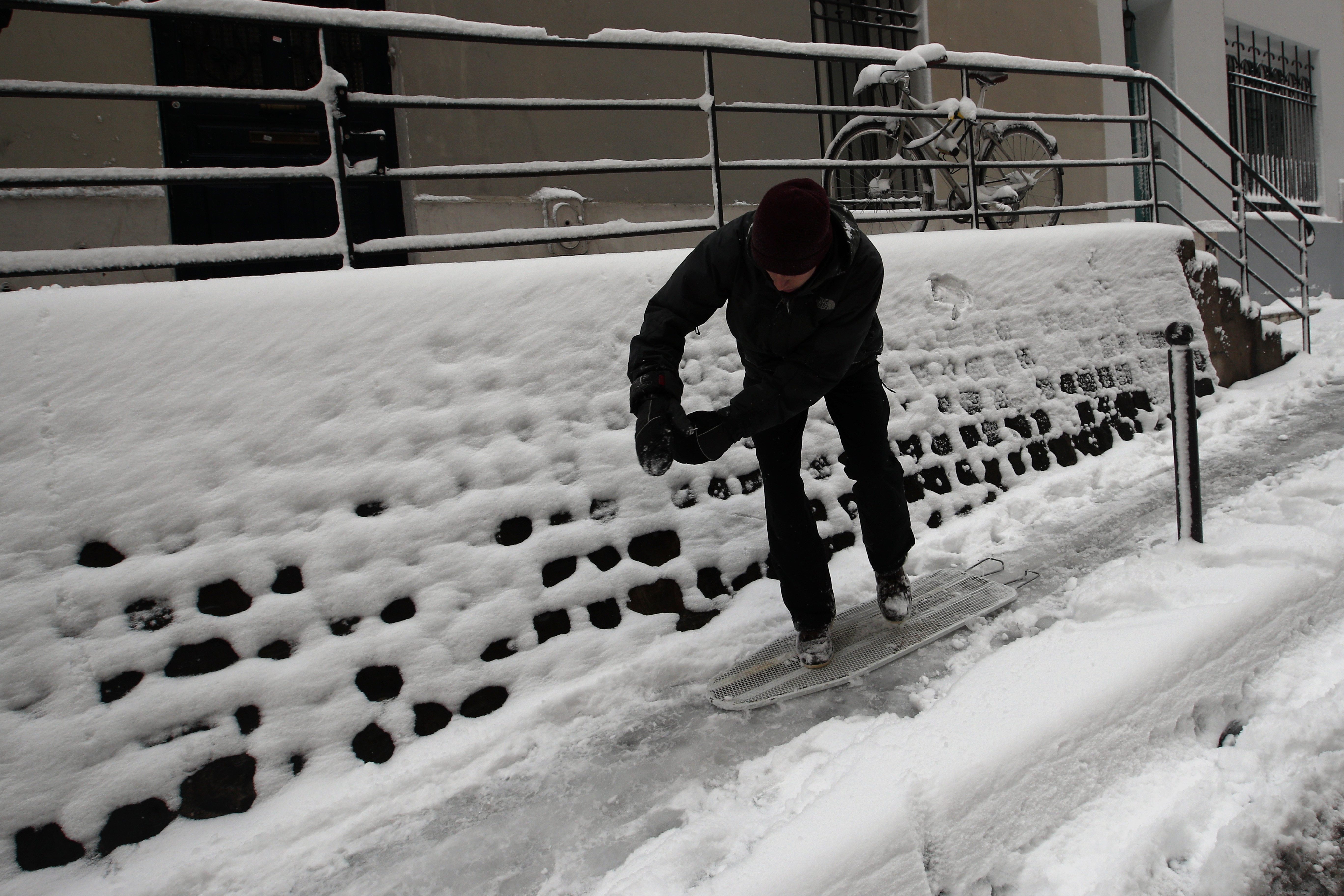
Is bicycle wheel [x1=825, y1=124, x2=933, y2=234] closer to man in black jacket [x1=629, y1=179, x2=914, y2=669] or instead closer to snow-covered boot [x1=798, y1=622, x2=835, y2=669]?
man in black jacket [x1=629, y1=179, x2=914, y2=669]

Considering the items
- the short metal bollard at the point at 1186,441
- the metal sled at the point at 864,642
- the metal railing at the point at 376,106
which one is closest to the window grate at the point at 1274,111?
the metal railing at the point at 376,106

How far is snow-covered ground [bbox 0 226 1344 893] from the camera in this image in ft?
6.36

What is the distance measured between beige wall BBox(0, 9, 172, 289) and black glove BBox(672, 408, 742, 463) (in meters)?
4.42

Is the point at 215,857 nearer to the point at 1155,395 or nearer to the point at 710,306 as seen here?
the point at 710,306

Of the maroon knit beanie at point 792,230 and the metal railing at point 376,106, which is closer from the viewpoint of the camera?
the maroon knit beanie at point 792,230

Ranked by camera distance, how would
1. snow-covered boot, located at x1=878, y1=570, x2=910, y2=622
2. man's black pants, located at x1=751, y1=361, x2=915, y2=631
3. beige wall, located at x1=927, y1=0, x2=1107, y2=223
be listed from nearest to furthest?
man's black pants, located at x1=751, y1=361, x2=915, y2=631
snow-covered boot, located at x1=878, y1=570, x2=910, y2=622
beige wall, located at x1=927, y1=0, x2=1107, y2=223

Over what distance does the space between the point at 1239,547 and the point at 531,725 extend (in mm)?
2575

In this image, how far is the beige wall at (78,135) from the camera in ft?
15.7

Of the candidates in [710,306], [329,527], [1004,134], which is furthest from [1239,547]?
[1004,134]

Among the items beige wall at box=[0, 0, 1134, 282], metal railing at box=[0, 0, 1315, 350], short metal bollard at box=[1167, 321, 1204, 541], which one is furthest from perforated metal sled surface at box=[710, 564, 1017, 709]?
beige wall at box=[0, 0, 1134, 282]

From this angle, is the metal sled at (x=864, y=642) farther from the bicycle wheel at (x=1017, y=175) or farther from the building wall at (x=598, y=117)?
the building wall at (x=598, y=117)

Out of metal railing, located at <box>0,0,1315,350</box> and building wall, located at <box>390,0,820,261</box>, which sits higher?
building wall, located at <box>390,0,820,261</box>

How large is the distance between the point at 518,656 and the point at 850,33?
7.92 metres

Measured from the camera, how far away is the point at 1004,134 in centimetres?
661
